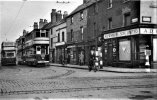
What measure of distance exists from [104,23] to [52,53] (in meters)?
23.4

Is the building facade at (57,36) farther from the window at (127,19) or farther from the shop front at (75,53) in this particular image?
the window at (127,19)

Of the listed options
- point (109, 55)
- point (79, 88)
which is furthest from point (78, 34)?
point (79, 88)

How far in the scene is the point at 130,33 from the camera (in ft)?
77.0

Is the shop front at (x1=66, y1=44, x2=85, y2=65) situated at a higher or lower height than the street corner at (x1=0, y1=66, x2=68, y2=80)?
higher

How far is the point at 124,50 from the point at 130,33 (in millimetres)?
2160

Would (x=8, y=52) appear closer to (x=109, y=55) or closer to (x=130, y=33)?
(x=109, y=55)

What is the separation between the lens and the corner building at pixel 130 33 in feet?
74.8

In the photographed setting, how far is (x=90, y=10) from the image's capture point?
108 ft

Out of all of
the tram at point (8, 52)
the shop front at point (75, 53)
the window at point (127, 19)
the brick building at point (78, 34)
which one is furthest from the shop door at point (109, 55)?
the tram at point (8, 52)

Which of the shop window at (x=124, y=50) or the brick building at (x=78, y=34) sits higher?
the brick building at (x=78, y=34)

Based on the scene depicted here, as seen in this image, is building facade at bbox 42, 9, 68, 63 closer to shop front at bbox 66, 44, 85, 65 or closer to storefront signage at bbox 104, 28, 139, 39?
shop front at bbox 66, 44, 85, 65

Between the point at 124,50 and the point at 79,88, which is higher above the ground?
the point at 124,50

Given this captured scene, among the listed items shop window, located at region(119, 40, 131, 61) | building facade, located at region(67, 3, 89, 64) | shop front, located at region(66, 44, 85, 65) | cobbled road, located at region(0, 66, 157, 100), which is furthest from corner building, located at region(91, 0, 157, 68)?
cobbled road, located at region(0, 66, 157, 100)

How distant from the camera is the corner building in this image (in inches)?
898
